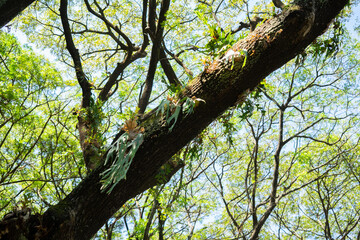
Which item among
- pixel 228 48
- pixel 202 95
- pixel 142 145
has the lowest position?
pixel 142 145

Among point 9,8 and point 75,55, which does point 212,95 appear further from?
point 75,55

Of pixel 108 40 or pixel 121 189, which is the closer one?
pixel 121 189

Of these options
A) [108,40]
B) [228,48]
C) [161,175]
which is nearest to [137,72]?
[108,40]

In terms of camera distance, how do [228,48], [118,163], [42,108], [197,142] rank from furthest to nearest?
[42,108] < [197,142] < [228,48] < [118,163]

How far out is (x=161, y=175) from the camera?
280 cm

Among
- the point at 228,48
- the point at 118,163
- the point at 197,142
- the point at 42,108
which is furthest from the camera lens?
the point at 42,108

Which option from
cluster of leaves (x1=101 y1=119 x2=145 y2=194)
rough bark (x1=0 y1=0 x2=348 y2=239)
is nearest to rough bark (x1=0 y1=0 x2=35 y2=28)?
cluster of leaves (x1=101 y1=119 x2=145 y2=194)

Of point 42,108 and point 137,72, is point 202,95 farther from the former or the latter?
point 42,108

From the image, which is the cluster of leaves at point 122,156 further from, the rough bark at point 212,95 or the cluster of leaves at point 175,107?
the cluster of leaves at point 175,107

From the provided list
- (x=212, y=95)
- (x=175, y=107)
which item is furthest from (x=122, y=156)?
(x=212, y=95)

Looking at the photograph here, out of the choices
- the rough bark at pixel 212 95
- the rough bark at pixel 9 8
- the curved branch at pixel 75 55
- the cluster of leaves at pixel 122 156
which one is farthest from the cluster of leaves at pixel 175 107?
the curved branch at pixel 75 55

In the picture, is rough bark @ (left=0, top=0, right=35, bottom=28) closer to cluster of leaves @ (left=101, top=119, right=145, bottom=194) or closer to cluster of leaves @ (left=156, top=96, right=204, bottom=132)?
cluster of leaves @ (left=101, top=119, right=145, bottom=194)

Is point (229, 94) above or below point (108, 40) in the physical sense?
below

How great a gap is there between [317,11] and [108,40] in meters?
6.37
